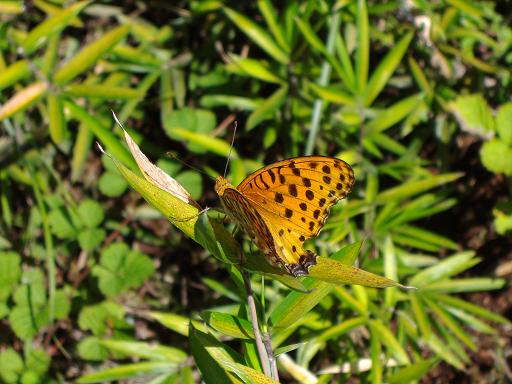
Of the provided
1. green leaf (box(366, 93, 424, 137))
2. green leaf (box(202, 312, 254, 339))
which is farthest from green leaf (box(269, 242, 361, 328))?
green leaf (box(366, 93, 424, 137))

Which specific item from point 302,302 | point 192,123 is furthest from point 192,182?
point 302,302

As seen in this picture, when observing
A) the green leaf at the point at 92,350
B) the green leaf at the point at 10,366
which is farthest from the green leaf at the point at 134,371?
the green leaf at the point at 10,366

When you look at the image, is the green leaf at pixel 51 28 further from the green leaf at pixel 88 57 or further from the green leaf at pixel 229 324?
the green leaf at pixel 229 324

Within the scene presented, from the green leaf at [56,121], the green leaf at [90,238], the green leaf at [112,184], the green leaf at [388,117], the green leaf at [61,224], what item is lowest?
the green leaf at [90,238]

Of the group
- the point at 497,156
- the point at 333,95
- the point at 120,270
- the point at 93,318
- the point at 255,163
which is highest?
the point at 333,95

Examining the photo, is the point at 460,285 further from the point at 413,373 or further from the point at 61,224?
the point at 61,224

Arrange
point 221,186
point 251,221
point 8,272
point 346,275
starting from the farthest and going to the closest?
point 8,272, point 221,186, point 251,221, point 346,275

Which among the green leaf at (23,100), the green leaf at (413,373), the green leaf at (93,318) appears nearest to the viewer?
the green leaf at (413,373)
